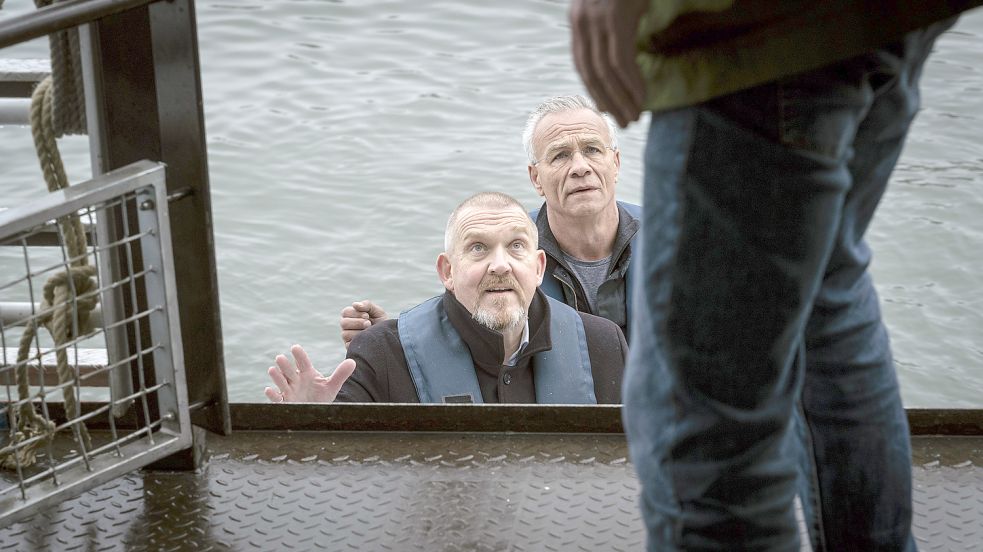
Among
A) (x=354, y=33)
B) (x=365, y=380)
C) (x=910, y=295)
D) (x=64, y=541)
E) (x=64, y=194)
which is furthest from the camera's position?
(x=354, y=33)

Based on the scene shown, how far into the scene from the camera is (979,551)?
64.5 inches

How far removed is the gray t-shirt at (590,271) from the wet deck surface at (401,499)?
182cm

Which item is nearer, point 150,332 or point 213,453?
point 150,332

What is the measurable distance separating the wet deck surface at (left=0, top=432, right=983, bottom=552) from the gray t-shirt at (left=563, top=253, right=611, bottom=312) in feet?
5.97

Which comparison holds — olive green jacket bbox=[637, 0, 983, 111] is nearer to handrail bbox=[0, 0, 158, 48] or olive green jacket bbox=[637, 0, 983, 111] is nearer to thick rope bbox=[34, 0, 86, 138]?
handrail bbox=[0, 0, 158, 48]

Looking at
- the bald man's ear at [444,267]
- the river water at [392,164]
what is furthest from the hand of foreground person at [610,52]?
the river water at [392,164]

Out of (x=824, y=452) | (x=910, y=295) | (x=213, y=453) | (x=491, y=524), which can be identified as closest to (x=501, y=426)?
(x=491, y=524)

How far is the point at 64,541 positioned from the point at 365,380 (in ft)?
4.56

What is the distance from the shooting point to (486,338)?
307cm

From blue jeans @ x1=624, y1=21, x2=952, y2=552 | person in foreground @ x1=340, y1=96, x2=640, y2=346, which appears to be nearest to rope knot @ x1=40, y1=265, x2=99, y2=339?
blue jeans @ x1=624, y1=21, x2=952, y2=552

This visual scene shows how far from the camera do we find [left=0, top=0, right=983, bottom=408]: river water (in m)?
8.82

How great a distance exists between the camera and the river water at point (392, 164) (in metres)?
8.82

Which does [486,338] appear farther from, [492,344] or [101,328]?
[101,328]

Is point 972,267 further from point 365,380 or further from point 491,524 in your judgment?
point 491,524
